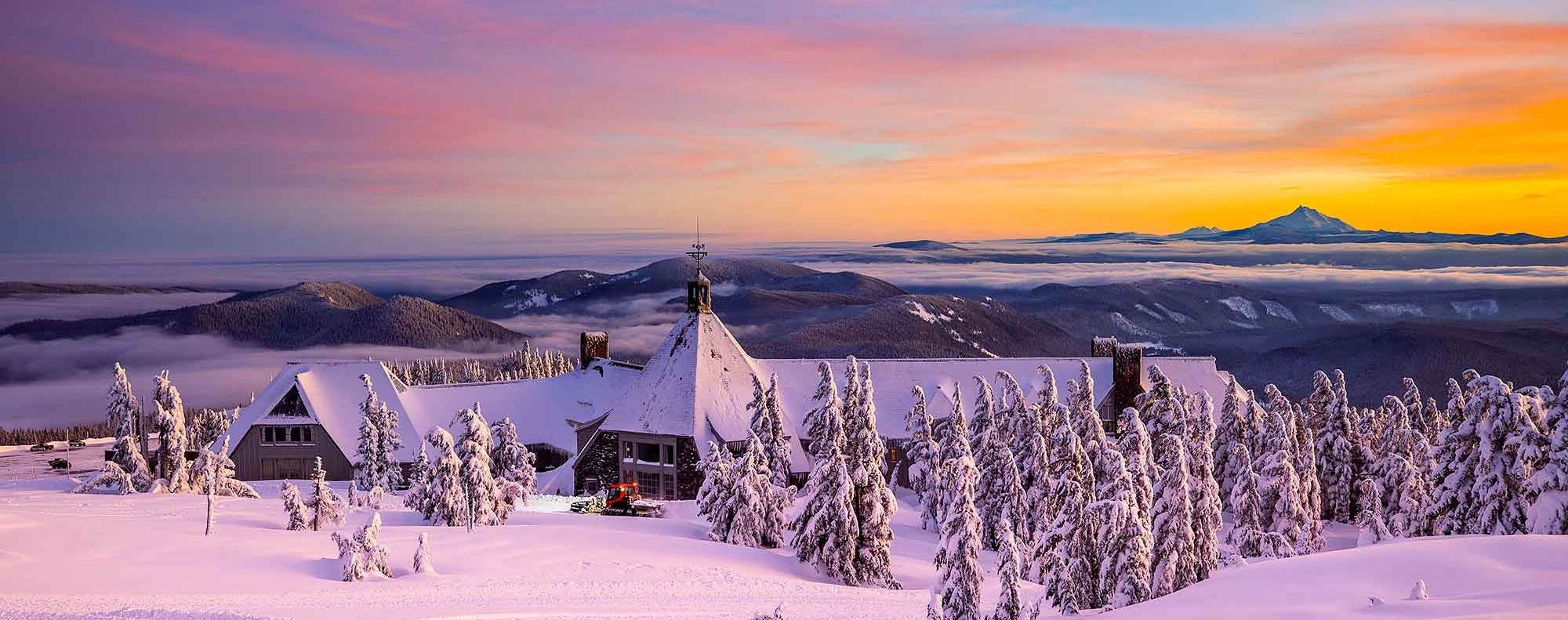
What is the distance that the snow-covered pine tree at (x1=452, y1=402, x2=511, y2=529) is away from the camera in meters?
40.6

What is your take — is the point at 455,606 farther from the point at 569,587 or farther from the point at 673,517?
the point at 673,517

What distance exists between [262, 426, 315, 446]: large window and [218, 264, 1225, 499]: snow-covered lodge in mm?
66

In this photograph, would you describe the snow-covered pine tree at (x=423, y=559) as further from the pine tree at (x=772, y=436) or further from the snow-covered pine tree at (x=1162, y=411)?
the snow-covered pine tree at (x=1162, y=411)

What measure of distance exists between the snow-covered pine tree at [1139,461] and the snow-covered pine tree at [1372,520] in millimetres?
24538

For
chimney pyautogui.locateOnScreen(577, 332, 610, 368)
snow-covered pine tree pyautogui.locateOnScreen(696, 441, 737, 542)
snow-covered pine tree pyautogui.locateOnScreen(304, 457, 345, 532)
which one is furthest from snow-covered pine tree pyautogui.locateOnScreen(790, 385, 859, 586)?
chimney pyautogui.locateOnScreen(577, 332, 610, 368)

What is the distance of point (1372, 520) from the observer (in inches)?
2151

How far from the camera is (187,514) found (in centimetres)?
3956

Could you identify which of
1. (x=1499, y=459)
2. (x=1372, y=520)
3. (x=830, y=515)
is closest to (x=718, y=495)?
(x=830, y=515)

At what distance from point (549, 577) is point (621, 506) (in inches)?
741

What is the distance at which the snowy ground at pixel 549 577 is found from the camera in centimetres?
2006

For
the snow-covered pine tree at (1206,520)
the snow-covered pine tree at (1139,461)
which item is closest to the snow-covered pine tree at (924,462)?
the snow-covered pine tree at (1206,520)

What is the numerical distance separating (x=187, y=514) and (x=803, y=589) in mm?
22470

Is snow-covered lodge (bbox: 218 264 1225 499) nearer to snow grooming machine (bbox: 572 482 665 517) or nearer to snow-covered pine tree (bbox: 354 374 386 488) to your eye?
snow-covered pine tree (bbox: 354 374 386 488)

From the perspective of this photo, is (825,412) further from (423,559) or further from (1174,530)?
(423,559)
